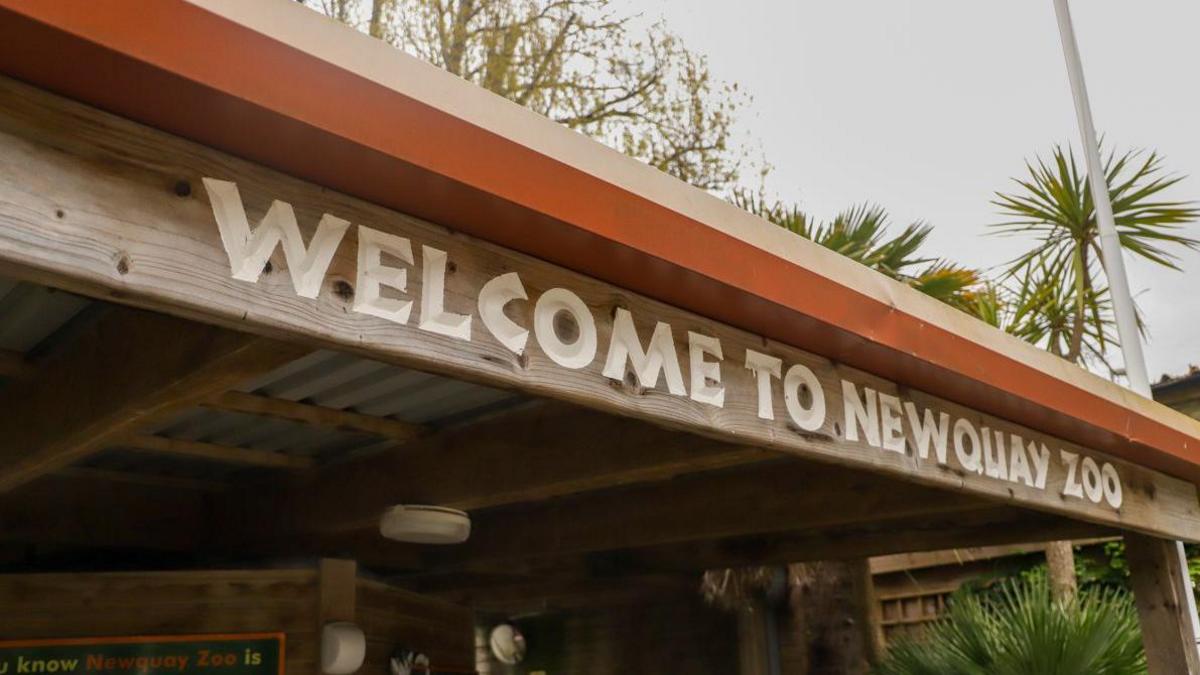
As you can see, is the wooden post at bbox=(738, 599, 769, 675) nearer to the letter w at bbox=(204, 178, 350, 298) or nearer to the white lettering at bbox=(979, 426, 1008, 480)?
the white lettering at bbox=(979, 426, 1008, 480)

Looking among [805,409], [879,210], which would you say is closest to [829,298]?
[805,409]

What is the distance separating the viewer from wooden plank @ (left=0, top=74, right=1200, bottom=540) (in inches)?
49.6

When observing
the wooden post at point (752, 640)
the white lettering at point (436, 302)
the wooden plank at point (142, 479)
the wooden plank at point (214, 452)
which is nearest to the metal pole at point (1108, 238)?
the wooden post at point (752, 640)

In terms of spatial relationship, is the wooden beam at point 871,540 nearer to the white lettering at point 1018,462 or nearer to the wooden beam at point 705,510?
the wooden beam at point 705,510

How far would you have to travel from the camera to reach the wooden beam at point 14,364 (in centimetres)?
256

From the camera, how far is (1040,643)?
4.59 metres

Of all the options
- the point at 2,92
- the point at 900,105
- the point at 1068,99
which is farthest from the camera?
the point at 900,105

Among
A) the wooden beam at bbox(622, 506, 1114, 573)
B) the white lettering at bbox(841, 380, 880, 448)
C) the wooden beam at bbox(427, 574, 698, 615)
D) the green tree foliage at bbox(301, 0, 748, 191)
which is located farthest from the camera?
the green tree foliage at bbox(301, 0, 748, 191)

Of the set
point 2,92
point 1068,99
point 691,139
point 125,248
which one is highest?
point 1068,99

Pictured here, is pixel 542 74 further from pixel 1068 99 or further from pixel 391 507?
pixel 391 507

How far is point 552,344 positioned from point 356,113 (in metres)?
0.53

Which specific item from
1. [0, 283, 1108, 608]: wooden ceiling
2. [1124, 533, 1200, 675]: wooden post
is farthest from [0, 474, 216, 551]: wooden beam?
[1124, 533, 1200, 675]: wooden post

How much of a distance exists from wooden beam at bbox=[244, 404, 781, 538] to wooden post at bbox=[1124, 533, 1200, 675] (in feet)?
5.91

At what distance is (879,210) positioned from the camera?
825 cm
